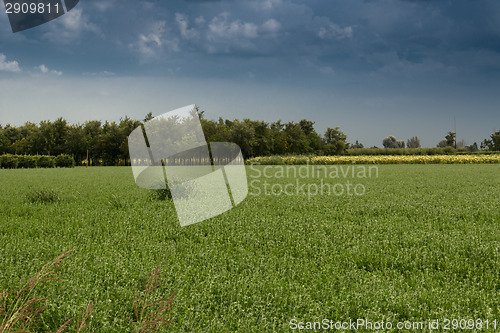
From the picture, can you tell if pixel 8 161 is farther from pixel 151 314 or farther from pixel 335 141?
pixel 335 141

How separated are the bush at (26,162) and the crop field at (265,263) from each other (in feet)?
115

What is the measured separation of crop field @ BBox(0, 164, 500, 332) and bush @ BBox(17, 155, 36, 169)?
115ft

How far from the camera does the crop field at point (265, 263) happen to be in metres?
2.93

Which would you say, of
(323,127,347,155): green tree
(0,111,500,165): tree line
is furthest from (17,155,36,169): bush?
(323,127,347,155): green tree

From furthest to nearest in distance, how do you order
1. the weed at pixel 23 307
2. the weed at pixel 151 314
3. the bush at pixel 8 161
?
the bush at pixel 8 161, the weed at pixel 151 314, the weed at pixel 23 307

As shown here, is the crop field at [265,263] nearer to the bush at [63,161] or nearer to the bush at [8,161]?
the bush at [8,161]

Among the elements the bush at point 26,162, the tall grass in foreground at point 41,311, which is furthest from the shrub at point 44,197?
the bush at point 26,162

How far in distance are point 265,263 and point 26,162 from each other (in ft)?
136

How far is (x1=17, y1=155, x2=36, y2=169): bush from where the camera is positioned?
119ft

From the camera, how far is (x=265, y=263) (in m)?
4.06

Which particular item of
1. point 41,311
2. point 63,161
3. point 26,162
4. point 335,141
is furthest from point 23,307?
point 335,141

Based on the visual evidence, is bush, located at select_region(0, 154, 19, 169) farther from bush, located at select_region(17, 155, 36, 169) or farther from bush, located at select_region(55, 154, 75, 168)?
bush, located at select_region(55, 154, 75, 168)

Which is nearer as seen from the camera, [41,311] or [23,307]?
[23,307]

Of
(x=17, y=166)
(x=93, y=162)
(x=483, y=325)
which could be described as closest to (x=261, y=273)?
(x=483, y=325)
